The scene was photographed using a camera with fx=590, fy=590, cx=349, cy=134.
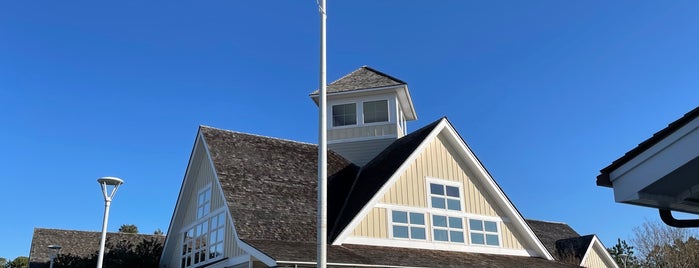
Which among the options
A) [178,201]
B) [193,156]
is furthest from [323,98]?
[178,201]

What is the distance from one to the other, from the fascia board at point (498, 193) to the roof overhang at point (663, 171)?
596 inches

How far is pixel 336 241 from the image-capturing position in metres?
16.7

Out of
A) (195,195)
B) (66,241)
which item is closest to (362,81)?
(195,195)

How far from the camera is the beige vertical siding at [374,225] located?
17.6 metres

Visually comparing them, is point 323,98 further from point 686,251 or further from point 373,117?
point 686,251

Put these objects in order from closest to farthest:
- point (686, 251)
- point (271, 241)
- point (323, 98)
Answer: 1. point (323, 98)
2. point (271, 241)
3. point (686, 251)

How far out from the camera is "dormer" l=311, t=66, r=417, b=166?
23906mm

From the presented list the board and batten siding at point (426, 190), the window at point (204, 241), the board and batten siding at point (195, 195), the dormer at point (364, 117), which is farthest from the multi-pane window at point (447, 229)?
the window at point (204, 241)

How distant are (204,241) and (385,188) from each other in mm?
6465

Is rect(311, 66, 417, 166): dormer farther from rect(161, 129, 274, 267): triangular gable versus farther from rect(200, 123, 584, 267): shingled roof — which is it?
rect(161, 129, 274, 267): triangular gable

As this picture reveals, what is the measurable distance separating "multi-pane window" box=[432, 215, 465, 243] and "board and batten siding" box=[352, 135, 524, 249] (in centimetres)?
59

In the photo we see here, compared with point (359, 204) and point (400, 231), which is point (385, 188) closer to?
point (359, 204)

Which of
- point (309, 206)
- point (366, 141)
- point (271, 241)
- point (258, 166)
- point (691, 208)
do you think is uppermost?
point (366, 141)

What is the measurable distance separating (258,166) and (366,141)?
5.53 m
